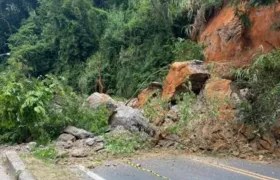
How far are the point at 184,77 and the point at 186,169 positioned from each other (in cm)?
636

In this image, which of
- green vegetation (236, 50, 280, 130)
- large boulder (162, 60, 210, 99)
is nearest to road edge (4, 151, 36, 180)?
green vegetation (236, 50, 280, 130)

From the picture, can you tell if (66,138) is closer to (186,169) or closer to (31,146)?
(31,146)

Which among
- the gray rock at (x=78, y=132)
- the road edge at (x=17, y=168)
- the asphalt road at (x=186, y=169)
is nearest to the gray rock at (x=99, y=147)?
the gray rock at (x=78, y=132)

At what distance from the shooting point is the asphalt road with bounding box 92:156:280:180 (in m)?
7.87

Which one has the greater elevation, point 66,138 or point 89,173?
point 89,173

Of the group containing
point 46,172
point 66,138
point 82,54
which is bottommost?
point 66,138

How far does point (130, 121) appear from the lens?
41.8 feet

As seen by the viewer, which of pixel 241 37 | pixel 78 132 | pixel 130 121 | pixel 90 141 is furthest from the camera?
pixel 241 37

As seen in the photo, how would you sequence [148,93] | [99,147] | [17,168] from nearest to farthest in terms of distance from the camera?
1. [17,168]
2. [99,147]
3. [148,93]

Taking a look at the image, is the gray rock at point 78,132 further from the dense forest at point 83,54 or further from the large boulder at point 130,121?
the large boulder at point 130,121

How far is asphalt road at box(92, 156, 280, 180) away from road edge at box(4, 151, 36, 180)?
1.50 m

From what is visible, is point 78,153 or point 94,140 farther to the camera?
point 94,140

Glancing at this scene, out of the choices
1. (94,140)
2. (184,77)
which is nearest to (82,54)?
(184,77)

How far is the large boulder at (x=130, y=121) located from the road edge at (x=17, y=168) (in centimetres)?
424
